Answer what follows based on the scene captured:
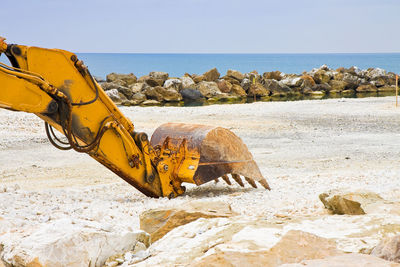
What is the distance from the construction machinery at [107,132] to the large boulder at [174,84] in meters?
27.4

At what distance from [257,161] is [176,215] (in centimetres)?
630

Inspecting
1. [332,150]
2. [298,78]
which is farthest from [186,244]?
[298,78]

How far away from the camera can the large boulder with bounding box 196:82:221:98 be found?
3444 centimetres

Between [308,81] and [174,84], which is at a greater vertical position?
[174,84]

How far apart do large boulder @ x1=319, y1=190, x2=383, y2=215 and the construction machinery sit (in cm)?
185

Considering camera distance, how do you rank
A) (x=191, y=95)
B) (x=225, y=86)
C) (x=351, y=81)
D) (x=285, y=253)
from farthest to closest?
(x=351, y=81), (x=225, y=86), (x=191, y=95), (x=285, y=253)

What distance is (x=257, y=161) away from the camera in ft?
36.3

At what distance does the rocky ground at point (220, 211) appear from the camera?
3295 millimetres

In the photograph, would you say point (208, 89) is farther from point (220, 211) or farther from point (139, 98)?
point (220, 211)

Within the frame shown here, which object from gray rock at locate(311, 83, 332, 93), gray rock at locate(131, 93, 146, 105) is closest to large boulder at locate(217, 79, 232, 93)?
gray rock at locate(131, 93, 146, 105)

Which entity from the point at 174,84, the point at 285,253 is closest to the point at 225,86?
the point at 174,84

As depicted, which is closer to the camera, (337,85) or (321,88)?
(321,88)

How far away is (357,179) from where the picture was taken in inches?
318

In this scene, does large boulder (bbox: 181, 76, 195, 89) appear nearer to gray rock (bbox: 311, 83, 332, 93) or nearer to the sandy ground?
gray rock (bbox: 311, 83, 332, 93)
